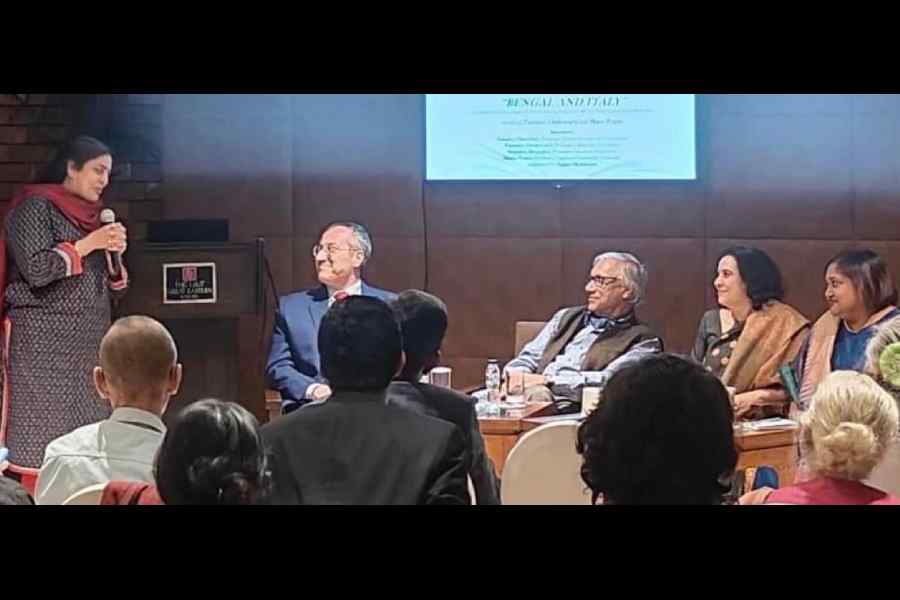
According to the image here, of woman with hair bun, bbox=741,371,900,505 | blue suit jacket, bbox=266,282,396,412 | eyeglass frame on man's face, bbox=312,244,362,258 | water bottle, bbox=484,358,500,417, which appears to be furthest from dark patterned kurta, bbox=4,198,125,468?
woman with hair bun, bbox=741,371,900,505

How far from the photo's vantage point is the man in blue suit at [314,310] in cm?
465

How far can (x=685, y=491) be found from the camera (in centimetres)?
354

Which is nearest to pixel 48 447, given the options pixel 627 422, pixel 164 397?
pixel 164 397

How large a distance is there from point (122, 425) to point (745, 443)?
196cm

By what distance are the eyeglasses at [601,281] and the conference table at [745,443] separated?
2.73ft

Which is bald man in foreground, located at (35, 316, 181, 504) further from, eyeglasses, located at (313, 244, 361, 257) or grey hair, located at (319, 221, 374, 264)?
grey hair, located at (319, 221, 374, 264)

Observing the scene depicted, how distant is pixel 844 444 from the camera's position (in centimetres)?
345

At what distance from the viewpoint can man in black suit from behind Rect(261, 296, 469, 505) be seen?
13.2 ft

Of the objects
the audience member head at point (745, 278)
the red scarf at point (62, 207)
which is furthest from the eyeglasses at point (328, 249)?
the audience member head at point (745, 278)

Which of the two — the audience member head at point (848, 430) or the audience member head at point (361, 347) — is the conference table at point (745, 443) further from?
the audience member head at point (848, 430)

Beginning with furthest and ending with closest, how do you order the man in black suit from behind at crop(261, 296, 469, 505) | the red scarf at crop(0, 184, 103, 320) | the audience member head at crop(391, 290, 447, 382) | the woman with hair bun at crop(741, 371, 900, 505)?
the red scarf at crop(0, 184, 103, 320) < the audience member head at crop(391, 290, 447, 382) < the man in black suit from behind at crop(261, 296, 469, 505) < the woman with hair bun at crop(741, 371, 900, 505)
